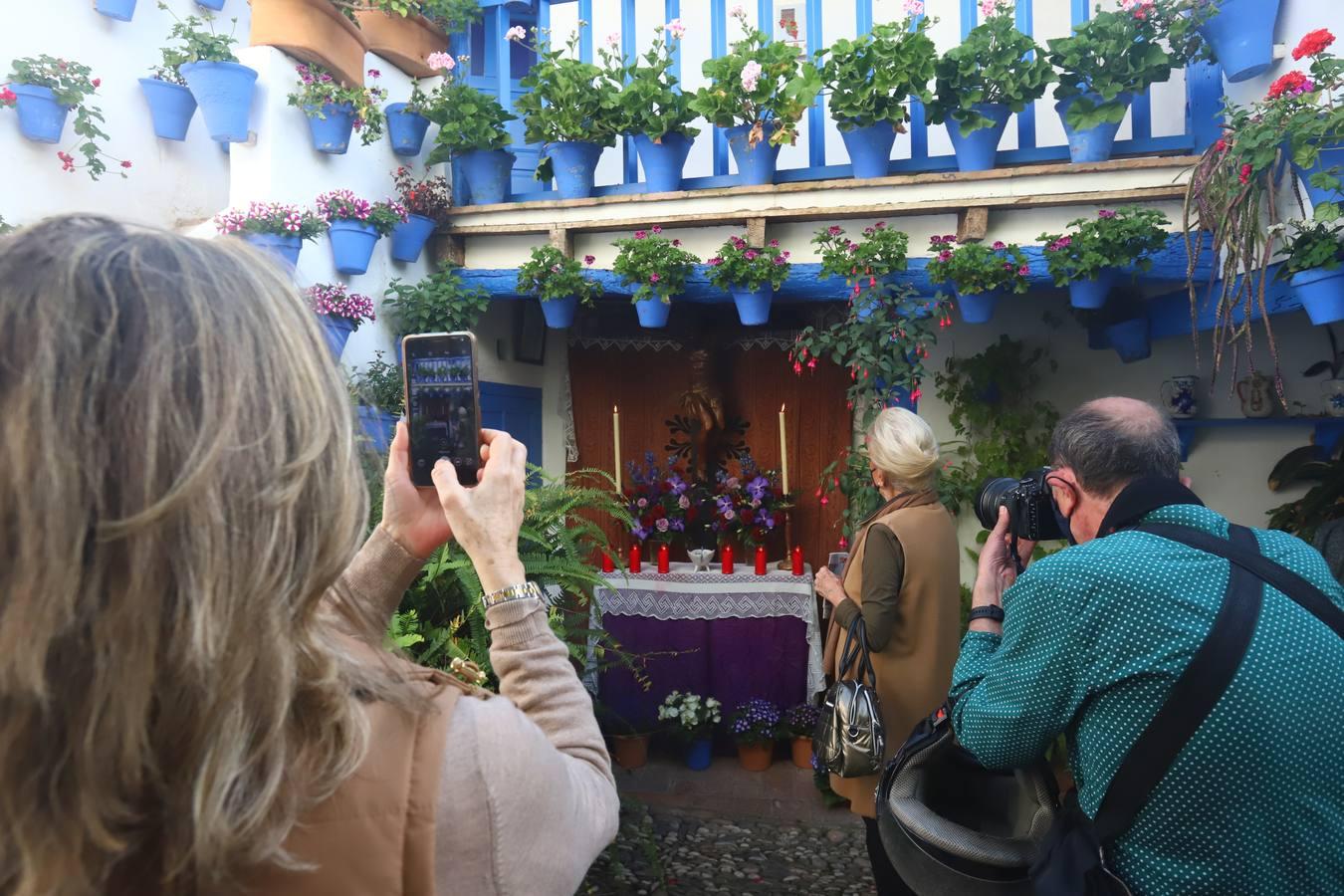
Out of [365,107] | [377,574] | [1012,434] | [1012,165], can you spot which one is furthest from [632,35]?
[377,574]

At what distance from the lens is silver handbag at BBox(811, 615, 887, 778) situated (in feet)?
7.95

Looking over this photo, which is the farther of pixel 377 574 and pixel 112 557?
pixel 377 574

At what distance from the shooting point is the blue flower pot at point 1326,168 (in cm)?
267

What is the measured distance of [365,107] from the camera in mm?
3910

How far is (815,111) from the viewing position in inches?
165

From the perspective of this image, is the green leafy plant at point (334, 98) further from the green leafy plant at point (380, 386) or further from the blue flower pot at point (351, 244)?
the green leafy plant at point (380, 386)

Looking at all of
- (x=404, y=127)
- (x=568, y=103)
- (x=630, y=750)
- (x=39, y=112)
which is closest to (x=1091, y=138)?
(x=568, y=103)

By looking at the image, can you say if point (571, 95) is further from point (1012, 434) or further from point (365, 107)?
point (1012, 434)

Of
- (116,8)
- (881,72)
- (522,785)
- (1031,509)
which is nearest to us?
(522,785)

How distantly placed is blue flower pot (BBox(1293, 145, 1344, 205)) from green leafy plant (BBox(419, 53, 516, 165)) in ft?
10.6

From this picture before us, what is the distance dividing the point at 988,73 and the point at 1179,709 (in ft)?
10.5

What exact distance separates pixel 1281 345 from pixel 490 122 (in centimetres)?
384

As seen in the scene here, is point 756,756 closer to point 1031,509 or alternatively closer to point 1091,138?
point 1031,509

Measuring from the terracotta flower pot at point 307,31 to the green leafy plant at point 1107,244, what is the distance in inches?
124
